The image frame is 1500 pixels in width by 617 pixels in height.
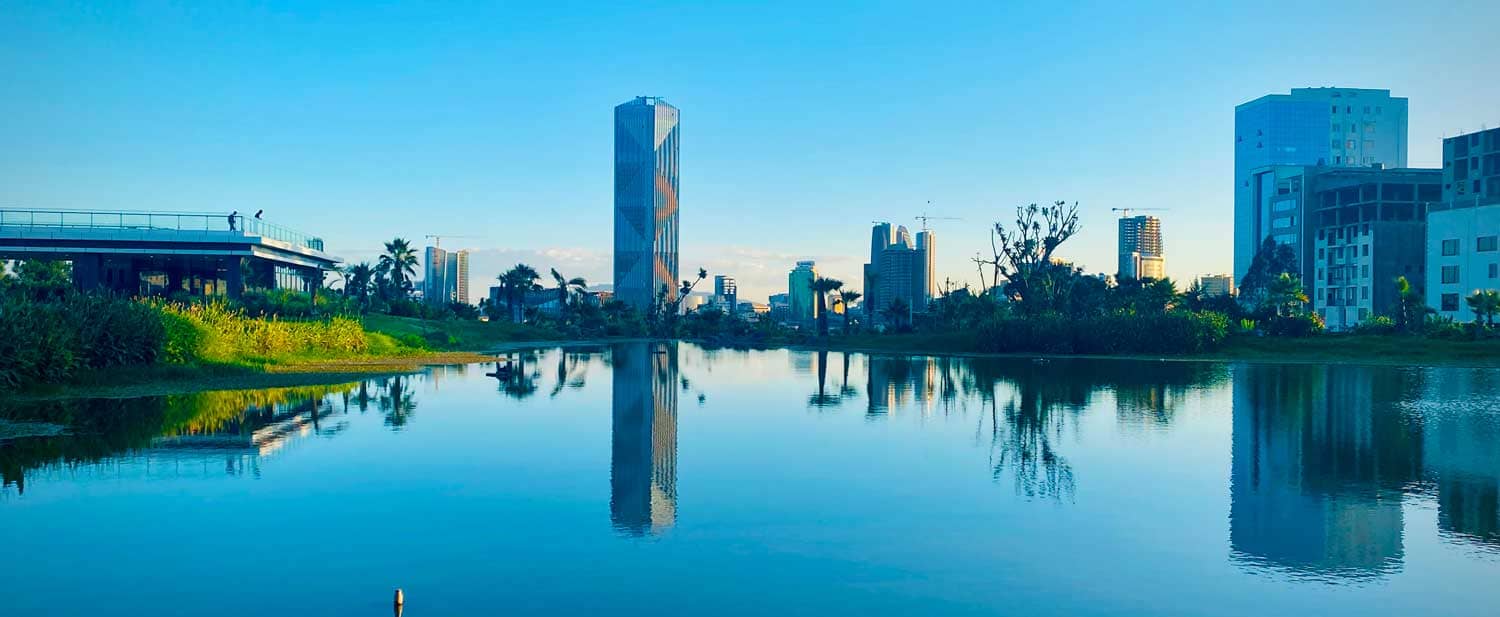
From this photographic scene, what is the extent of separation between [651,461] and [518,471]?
318cm

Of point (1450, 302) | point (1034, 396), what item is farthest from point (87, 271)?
point (1450, 302)

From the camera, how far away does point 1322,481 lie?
67.3ft

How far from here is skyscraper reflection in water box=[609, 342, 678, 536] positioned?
56.7 ft

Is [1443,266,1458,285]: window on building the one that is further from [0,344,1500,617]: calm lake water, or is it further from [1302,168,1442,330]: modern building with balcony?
[0,344,1500,617]: calm lake water

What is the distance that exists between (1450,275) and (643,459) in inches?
4210

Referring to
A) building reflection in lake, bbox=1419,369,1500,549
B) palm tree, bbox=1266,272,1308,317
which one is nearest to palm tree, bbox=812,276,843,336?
palm tree, bbox=1266,272,1308,317

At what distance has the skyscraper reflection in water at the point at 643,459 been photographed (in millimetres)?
17297

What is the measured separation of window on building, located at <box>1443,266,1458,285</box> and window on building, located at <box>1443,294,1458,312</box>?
1335 mm

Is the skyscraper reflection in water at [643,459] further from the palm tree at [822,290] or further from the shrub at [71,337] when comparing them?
the palm tree at [822,290]

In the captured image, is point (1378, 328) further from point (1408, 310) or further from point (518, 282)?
point (518, 282)

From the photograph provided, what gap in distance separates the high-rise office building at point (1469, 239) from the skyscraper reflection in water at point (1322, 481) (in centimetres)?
7347

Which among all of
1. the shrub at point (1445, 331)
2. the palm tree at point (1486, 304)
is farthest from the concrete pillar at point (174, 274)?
the palm tree at point (1486, 304)

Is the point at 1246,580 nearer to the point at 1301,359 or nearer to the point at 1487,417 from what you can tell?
the point at 1487,417

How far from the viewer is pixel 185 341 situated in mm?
42406
